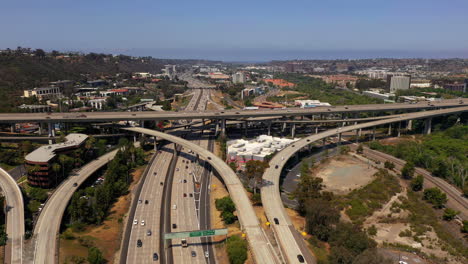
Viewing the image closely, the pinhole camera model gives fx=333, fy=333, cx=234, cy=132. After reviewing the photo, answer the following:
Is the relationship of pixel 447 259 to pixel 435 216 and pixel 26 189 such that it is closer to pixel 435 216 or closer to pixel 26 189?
pixel 435 216

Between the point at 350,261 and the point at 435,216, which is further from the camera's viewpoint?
the point at 435,216

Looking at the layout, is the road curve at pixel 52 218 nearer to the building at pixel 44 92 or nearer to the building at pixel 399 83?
the building at pixel 44 92

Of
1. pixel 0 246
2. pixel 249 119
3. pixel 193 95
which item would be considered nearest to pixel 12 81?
pixel 193 95

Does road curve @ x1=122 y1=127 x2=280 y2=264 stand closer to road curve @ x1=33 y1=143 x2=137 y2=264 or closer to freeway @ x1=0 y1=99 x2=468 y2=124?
road curve @ x1=33 y1=143 x2=137 y2=264

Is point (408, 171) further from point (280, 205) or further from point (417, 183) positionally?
point (280, 205)

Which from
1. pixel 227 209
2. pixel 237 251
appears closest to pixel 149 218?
pixel 227 209

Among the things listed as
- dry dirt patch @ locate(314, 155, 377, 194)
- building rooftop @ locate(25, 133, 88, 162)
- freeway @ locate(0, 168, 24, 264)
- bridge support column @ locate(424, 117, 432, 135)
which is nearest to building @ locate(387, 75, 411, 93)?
bridge support column @ locate(424, 117, 432, 135)

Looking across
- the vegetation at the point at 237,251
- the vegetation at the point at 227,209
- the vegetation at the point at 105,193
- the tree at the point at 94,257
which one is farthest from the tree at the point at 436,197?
the vegetation at the point at 105,193

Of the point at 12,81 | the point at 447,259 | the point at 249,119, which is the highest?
the point at 12,81
